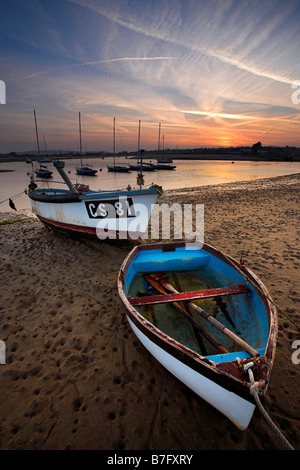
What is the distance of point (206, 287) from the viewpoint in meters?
4.83

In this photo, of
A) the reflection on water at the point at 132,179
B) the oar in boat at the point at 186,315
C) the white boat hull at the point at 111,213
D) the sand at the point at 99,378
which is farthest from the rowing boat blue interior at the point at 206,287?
the reflection on water at the point at 132,179

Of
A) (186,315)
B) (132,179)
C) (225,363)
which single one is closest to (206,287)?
(186,315)

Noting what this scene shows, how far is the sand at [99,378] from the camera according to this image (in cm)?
259

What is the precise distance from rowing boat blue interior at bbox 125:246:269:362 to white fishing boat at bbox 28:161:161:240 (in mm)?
2171

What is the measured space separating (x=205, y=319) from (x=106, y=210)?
4.99 metres

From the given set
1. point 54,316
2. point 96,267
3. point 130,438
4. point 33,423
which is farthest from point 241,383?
point 96,267

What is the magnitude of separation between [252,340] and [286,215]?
10348 mm

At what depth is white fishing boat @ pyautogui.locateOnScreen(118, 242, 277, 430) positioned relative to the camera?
211 centimetres

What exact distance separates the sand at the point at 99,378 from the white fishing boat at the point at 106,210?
159 centimetres

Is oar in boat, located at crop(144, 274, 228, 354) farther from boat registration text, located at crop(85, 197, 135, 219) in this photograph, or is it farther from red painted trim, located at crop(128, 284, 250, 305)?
boat registration text, located at crop(85, 197, 135, 219)

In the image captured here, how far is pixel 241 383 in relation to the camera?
1909 mm

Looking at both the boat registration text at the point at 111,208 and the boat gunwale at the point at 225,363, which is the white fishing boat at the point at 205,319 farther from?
the boat registration text at the point at 111,208

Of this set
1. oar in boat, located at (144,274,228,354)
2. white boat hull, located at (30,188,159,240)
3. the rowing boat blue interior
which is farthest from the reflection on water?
oar in boat, located at (144,274,228,354)

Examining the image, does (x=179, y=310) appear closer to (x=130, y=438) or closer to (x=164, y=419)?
(x=164, y=419)
